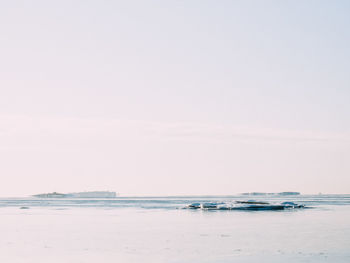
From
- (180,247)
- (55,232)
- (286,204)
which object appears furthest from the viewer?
(286,204)

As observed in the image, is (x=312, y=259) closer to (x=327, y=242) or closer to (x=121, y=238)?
(x=327, y=242)

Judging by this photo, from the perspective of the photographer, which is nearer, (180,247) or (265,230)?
(180,247)

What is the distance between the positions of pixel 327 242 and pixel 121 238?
44.9 feet

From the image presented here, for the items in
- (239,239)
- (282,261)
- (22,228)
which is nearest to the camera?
(282,261)

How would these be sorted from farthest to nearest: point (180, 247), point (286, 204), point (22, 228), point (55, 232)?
point (286, 204), point (22, 228), point (55, 232), point (180, 247)

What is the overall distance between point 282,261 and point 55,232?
22.3 metres

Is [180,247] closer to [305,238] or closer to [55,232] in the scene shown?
[305,238]

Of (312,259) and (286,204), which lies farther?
→ (286,204)

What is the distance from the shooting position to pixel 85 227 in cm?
4869

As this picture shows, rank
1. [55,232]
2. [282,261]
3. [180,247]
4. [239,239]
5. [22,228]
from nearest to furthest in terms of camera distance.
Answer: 1. [282,261]
2. [180,247]
3. [239,239]
4. [55,232]
5. [22,228]

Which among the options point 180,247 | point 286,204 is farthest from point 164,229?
point 286,204

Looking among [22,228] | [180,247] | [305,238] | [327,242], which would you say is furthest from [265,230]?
[22,228]

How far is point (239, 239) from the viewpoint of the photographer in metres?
37.2

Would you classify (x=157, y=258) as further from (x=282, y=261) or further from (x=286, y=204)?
(x=286, y=204)
